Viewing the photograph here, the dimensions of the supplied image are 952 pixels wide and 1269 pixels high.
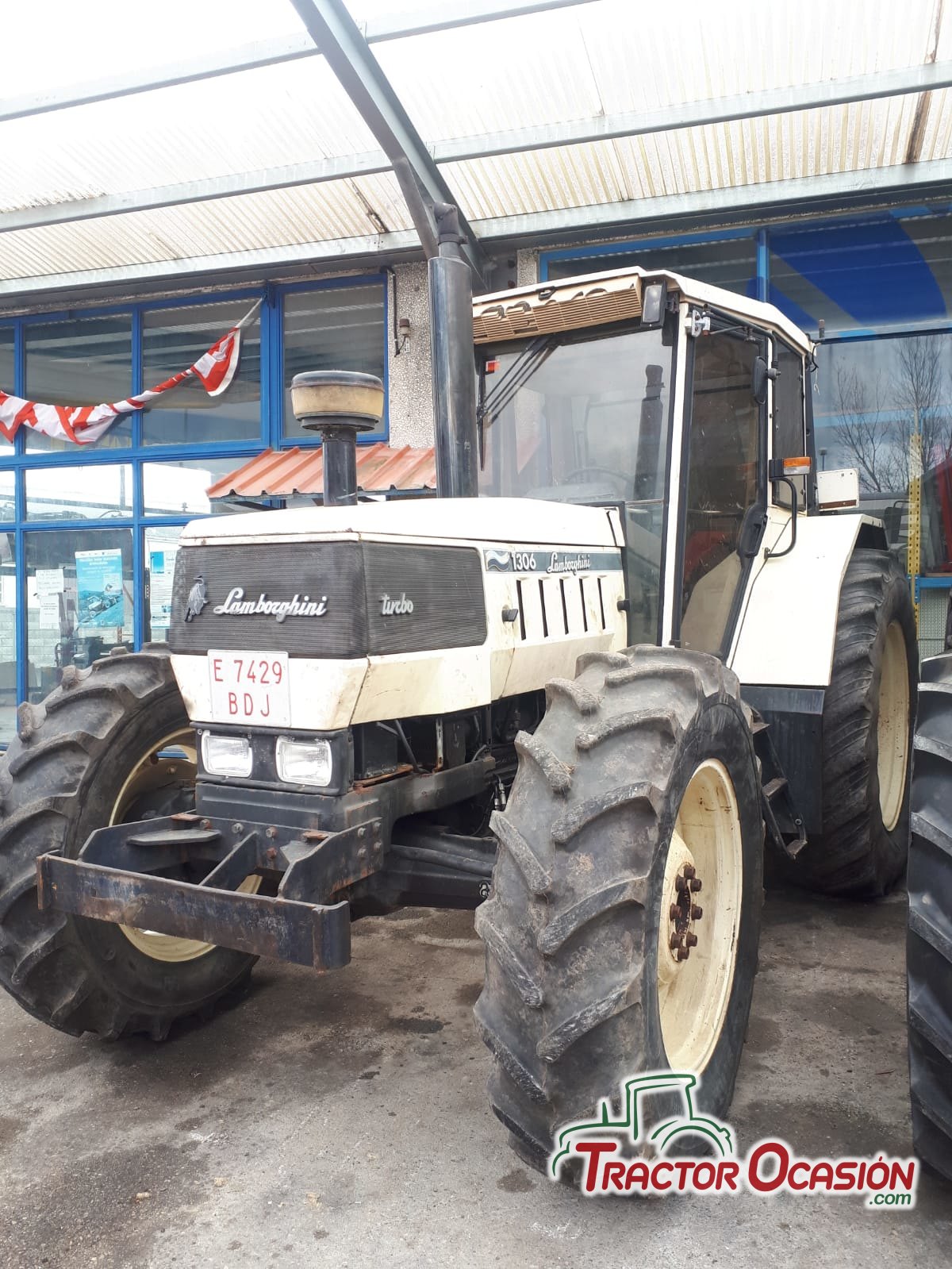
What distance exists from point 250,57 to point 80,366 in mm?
4068

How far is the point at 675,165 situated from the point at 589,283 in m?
3.35

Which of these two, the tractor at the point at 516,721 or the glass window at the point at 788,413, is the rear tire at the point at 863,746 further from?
the glass window at the point at 788,413

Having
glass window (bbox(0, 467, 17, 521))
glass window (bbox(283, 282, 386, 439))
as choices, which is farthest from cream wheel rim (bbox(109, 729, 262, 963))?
glass window (bbox(0, 467, 17, 521))

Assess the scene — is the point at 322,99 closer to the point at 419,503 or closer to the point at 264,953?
the point at 419,503

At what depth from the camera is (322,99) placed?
588 cm

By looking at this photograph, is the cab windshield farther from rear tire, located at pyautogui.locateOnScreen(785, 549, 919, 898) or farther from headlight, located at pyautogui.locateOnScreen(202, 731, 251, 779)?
headlight, located at pyautogui.locateOnScreen(202, 731, 251, 779)

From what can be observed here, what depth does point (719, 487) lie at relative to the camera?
3918 mm

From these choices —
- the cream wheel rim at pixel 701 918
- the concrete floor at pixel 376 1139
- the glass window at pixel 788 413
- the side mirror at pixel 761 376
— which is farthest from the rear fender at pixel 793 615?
the concrete floor at pixel 376 1139

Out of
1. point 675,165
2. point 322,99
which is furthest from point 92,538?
point 675,165

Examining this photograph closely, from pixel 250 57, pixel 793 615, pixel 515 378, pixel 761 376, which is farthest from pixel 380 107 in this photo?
pixel 793 615

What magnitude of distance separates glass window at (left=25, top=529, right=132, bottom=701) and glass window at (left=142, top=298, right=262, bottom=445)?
100 cm

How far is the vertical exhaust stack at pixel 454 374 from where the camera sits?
3375 millimetres

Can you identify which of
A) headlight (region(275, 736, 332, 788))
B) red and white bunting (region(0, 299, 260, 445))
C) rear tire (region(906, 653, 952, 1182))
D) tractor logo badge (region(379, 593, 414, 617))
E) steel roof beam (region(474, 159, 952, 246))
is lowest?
rear tire (region(906, 653, 952, 1182))

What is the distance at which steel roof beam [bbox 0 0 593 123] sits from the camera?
5.15 m
